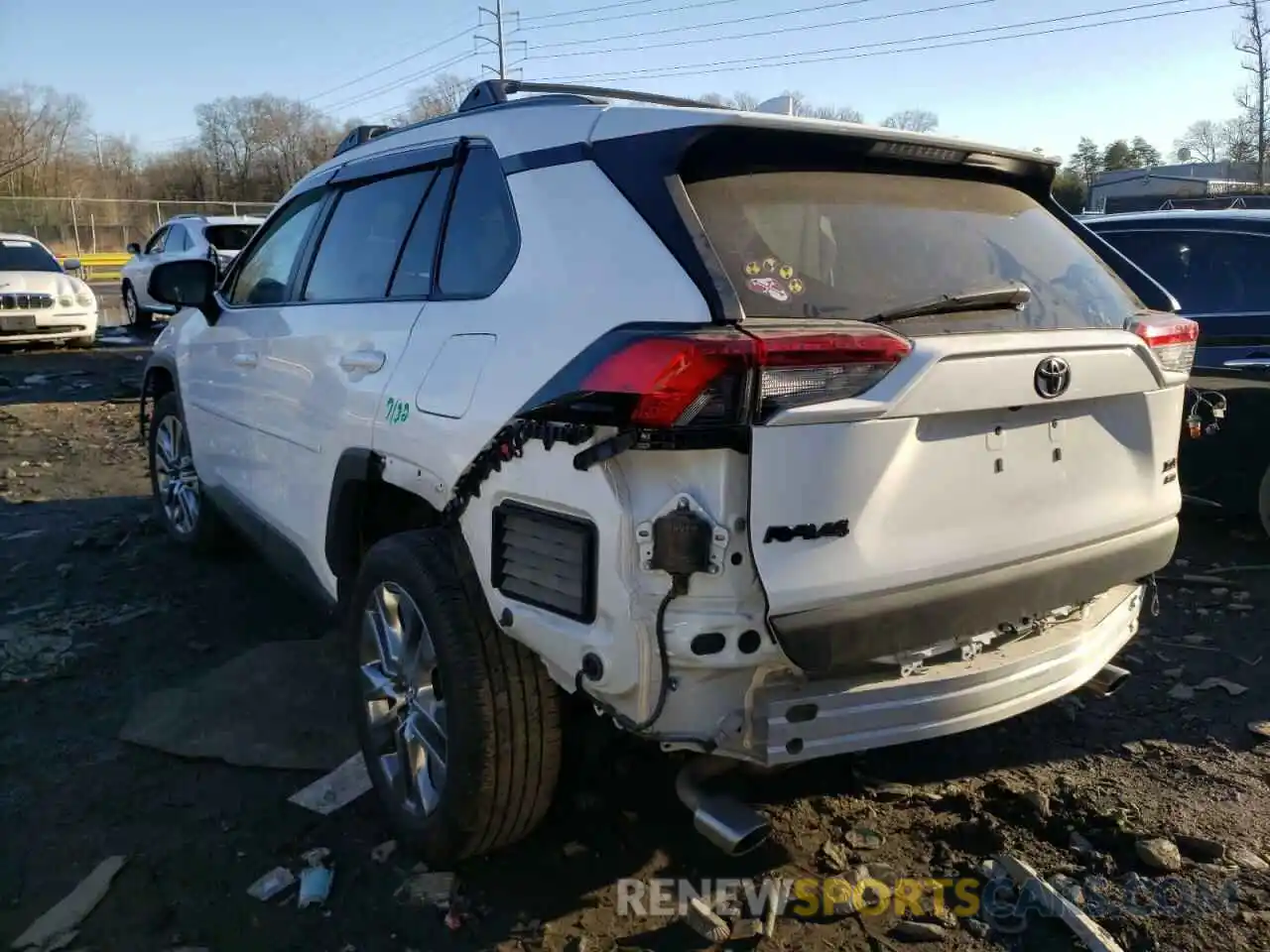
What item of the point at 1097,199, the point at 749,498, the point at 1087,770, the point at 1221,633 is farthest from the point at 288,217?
the point at 1097,199

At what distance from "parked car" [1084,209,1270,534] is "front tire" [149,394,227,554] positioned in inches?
191

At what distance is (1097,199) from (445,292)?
131ft

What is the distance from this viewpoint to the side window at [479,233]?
8.78ft

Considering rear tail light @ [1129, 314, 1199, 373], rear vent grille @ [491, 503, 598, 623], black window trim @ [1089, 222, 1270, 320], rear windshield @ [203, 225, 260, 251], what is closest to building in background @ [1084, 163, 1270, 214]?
black window trim @ [1089, 222, 1270, 320]

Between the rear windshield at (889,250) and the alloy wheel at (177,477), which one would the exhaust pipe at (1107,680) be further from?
the alloy wheel at (177,477)

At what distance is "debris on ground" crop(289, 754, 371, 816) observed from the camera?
3.17 metres

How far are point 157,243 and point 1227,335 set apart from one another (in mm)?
16179

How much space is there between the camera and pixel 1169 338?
287 centimetres

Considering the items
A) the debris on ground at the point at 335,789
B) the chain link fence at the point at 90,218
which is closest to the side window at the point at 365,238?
the debris on ground at the point at 335,789

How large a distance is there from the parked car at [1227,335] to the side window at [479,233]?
361cm

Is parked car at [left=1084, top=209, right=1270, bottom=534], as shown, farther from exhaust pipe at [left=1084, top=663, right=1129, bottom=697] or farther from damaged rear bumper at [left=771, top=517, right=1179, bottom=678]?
damaged rear bumper at [left=771, top=517, right=1179, bottom=678]

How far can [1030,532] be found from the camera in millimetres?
2514

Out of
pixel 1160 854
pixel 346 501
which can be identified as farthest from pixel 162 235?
pixel 1160 854

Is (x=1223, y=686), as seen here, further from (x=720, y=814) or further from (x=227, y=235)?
(x=227, y=235)
